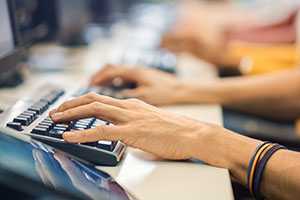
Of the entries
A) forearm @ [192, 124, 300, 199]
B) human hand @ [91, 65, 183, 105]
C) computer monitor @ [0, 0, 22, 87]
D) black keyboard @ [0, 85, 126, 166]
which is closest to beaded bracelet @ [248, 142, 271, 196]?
forearm @ [192, 124, 300, 199]

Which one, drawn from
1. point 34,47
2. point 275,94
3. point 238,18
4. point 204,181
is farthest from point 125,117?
point 238,18

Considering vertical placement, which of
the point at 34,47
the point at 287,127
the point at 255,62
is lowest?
the point at 287,127

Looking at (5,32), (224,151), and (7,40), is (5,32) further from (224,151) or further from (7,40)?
(224,151)

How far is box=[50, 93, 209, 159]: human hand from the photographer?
0.55 meters

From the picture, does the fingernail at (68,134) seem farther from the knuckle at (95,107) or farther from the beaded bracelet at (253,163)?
the beaded bracelet at (253,163)

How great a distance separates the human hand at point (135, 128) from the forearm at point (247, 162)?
2cm

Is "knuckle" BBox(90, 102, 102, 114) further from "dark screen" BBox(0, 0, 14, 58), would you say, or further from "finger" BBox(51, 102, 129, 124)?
"dark screen" BBox(0, 0, 14, 58)

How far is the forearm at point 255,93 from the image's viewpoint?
2.92 feet

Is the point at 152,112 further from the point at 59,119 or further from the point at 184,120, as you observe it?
the point at 59,119

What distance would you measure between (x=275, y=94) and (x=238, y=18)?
1.88m

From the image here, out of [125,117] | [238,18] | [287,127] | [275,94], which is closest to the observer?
[125,117]

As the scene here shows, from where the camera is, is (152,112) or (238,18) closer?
(152,112)

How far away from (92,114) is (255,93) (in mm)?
558

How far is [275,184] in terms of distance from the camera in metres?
0.55
